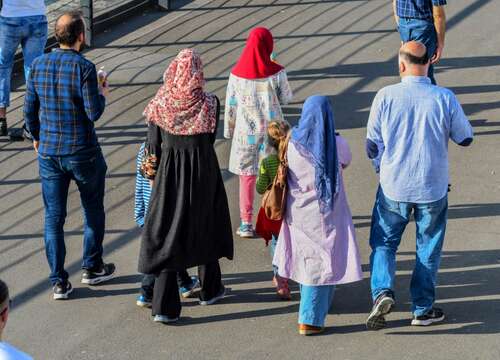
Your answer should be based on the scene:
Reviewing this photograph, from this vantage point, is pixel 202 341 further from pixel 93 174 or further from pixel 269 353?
pixel 93 174

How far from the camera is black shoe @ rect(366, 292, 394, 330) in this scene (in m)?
6.78

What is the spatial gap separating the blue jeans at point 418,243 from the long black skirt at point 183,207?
3.28 feet

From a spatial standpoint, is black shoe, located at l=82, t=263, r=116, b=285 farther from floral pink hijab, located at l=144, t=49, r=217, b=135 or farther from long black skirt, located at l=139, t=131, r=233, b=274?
floral pink hijab, located at l=144, t=49, r=217, b=135

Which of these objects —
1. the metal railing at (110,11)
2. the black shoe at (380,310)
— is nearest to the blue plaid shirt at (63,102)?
the black shoe at (380,310)

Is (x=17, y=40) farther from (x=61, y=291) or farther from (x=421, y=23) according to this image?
(x=421, y=23)

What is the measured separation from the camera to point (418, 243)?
691 cm

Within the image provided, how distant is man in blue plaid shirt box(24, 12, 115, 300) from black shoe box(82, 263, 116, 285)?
0.50 ft

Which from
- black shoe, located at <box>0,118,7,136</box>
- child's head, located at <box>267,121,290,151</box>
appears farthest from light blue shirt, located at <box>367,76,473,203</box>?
black shoe, located at <box>0,118,7,136</box>

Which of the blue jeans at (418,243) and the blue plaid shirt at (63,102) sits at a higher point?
the blue plaid shirt at (63,102)

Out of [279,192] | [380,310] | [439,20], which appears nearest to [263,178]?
[279,192]

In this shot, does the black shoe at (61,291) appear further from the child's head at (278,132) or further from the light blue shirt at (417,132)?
the light blue shirt at (417,132)

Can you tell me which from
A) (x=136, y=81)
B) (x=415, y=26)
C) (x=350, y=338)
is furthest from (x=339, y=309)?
(x=136, y=81)

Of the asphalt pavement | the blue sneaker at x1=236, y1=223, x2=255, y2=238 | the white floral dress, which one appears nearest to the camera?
the asphalt pavement

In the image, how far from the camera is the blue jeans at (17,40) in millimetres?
10125
